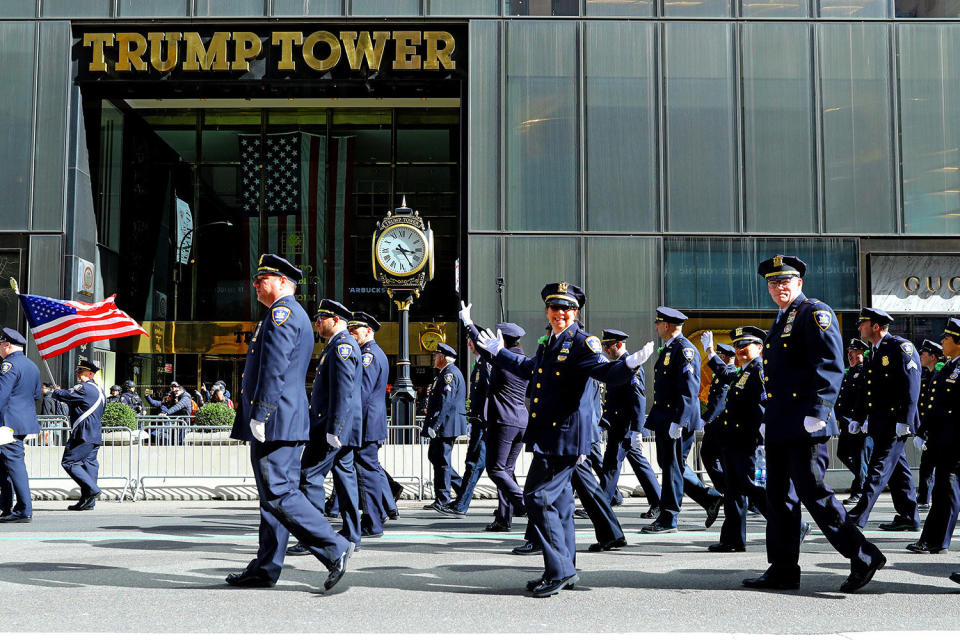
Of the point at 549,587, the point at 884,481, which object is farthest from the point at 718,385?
the point at 549,587

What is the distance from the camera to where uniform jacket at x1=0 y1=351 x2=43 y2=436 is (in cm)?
1043

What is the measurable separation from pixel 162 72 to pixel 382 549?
19990 millimetres

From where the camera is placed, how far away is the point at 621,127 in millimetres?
24062

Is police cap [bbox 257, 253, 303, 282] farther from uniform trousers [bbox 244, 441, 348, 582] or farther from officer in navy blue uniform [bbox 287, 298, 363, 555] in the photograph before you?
officer in navy blue uniform [bbox 287, 298, 363, 555]

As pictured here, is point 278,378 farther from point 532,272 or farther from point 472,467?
point 532,272

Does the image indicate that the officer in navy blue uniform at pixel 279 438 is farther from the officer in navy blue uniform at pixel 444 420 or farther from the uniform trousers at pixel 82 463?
the uniform trousers at pixel 82 463

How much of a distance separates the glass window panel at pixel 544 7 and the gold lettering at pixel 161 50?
320 inches

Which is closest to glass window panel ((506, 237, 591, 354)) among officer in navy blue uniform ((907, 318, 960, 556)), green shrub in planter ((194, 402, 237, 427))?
green shrub in planter ((194, 402, 237, 427))

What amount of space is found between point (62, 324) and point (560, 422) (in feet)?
43.5

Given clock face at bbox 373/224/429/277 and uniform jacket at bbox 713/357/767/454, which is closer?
uniform jacket at bbox 713/357/767/454

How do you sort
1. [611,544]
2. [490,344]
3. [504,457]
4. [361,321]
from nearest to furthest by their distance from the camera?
[490,344]
[611,544]
[504,457]
[361,321]

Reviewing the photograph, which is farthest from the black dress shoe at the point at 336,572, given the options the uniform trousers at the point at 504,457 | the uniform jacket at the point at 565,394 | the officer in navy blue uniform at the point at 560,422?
the uniform trousers at the point at 504,457

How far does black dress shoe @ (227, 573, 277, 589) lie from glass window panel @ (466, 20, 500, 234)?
1813 cm

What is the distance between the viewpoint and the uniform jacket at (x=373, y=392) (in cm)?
959
